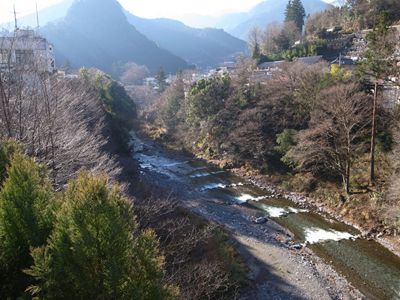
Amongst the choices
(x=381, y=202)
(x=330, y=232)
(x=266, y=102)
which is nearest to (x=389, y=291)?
(x=330, y=232)

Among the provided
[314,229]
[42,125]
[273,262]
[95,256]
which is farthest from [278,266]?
[95,256]

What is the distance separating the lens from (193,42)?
131 m

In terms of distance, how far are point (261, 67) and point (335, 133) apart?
2390 centimetres

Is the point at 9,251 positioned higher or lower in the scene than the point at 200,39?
lower

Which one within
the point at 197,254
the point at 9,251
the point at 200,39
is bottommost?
the point at 197,254

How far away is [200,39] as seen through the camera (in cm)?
13562

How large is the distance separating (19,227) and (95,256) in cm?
117

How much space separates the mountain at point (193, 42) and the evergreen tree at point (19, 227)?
110030 mm

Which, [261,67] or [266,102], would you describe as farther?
[261,67]

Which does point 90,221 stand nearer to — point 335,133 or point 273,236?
point 273,236

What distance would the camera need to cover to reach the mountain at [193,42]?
395 ft

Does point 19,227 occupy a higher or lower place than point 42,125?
lower

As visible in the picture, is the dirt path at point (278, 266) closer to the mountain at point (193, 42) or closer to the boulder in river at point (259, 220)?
the boulder in river at point (259, 220)

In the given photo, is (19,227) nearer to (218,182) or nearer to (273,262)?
(273,262)
